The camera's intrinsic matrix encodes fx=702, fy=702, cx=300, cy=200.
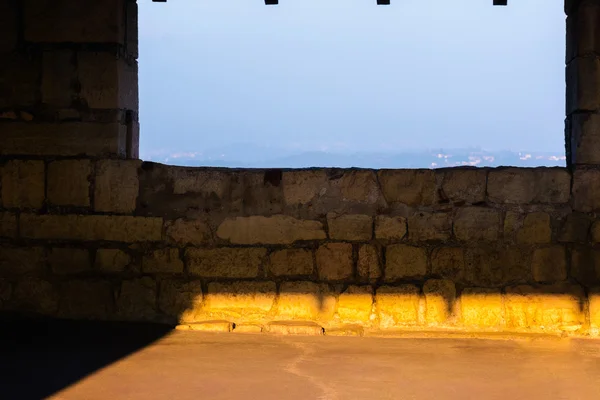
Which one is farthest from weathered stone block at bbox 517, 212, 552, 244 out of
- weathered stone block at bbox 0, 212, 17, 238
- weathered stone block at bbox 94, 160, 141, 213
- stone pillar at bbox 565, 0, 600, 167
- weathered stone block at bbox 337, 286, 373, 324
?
weathered stone block at bbox 0, 212, 17, 238

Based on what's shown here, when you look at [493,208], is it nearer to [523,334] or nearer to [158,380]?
[523,334]

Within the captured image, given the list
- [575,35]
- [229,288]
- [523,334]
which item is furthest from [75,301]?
[575,35]

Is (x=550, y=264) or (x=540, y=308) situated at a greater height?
(x=550, y=264)

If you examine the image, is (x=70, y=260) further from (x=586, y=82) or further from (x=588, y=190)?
(x=586, y=82)

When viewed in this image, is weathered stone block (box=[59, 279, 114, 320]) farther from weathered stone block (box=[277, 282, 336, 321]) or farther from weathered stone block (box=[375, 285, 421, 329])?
weathered stone block (box=[375, 285, 421, 329])

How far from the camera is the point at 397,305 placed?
170 inches

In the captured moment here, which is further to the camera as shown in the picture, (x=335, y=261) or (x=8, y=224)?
(x=8, y=224)

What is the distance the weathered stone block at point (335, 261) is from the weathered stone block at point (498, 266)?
2.36ft

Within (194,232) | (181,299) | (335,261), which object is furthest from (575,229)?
(181,299)

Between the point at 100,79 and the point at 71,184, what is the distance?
693 mm

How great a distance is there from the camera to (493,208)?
14.0 feet

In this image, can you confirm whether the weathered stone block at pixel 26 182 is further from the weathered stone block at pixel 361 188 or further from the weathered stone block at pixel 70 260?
the weathered stone block at pixel 361 188

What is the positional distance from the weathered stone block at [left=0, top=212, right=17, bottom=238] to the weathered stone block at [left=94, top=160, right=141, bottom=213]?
540mm

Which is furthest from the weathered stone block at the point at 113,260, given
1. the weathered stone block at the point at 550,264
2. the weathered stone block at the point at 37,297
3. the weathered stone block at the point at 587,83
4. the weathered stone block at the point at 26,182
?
the weathered stone block at the point at 587,83
